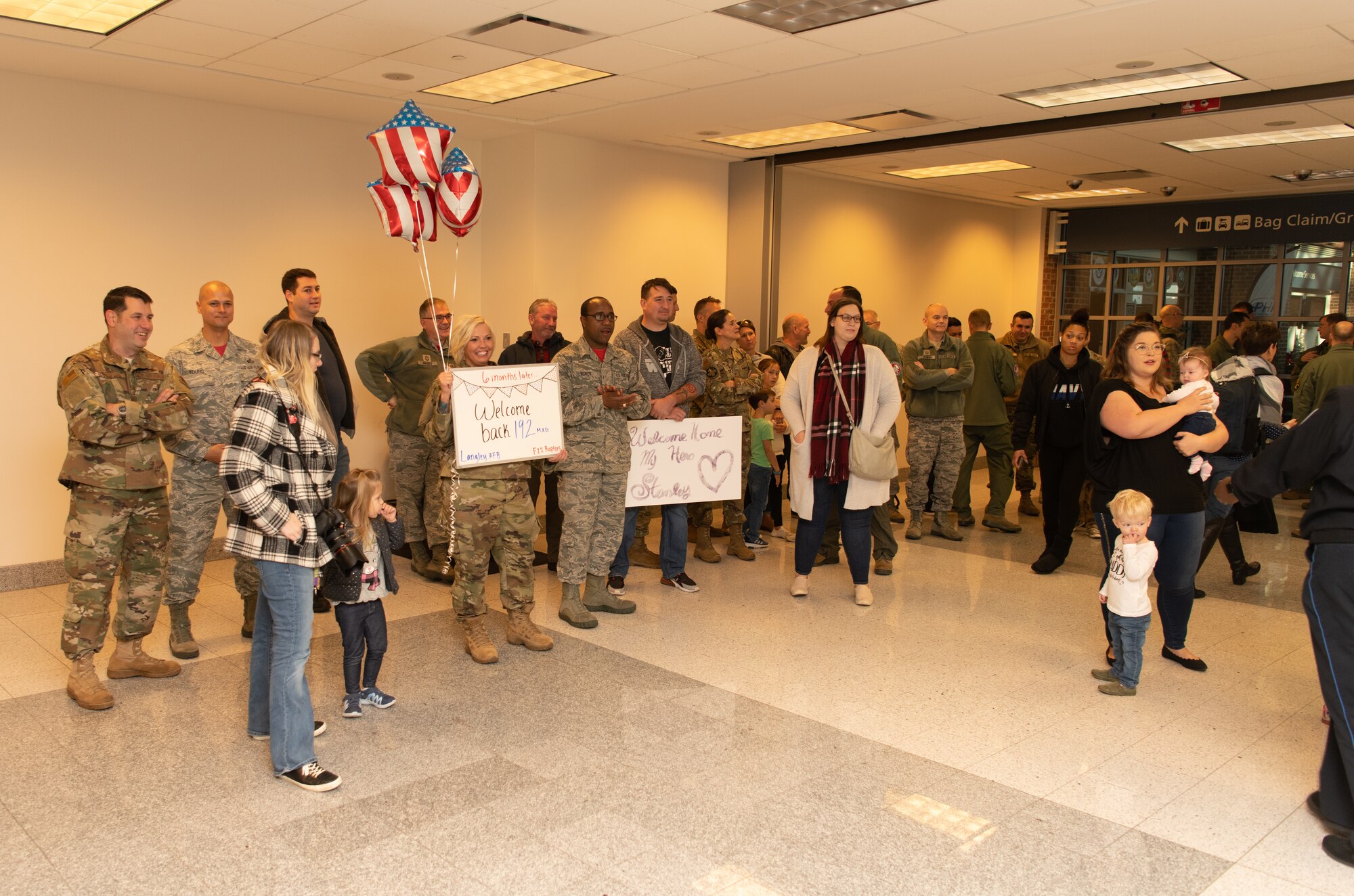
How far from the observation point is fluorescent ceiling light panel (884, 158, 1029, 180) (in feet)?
29.0

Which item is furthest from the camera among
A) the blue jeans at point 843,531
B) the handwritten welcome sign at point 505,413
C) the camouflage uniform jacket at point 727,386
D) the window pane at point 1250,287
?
the window pane at point 1250,287

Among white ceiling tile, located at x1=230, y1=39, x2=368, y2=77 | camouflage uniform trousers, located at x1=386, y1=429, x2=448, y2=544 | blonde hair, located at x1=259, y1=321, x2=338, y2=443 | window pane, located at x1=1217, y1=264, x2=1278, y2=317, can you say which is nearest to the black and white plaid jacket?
blonde hair, located at x1=259, y1=321, x2=338, y2=443

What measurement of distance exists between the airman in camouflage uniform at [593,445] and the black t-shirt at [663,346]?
1.41 feet

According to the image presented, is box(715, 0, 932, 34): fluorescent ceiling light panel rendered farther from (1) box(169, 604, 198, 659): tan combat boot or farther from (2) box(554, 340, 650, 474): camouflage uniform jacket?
(1) box(169, 604, 198, 659): tan combat boot

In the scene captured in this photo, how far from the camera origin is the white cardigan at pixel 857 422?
5699 millimetres

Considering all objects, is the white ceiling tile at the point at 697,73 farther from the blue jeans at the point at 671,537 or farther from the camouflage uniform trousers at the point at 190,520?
the camouflage uniform trousers at the point at 190,520

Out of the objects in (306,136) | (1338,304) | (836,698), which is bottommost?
(836,698)

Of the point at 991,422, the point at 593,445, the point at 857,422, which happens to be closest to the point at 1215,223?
the point at 991,422

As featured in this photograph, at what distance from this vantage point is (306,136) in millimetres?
7129

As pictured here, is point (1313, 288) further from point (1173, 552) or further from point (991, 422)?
point (1173, 552)

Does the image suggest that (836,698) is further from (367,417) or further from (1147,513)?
(367,417)

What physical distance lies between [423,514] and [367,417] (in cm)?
142

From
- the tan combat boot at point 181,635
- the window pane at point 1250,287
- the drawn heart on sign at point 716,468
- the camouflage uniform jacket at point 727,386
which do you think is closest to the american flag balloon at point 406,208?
the tan combat boot at point 181,635

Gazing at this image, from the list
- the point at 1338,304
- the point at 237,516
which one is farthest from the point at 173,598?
the point at 1338,304
